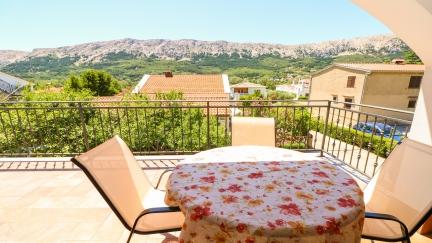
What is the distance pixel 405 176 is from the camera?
1.45 meters

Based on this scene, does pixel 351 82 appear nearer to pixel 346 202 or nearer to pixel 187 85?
pixel 187 85

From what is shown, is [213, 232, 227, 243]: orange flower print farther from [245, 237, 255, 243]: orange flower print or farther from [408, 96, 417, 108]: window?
[408, 96, 417, 108]: window

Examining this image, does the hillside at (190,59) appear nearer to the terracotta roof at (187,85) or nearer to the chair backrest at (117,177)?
the terracotta roof at (187,85)

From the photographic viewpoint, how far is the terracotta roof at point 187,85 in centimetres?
2022

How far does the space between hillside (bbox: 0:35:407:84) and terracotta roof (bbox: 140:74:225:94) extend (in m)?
21.4

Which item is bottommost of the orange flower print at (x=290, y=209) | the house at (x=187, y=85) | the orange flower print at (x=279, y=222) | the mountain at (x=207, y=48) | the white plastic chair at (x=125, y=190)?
the house at (x=187, y=85)

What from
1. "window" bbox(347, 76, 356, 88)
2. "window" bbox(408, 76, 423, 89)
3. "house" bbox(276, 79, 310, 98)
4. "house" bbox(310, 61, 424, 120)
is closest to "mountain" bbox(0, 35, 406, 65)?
"house" bbox(276, 79, 310, 98)

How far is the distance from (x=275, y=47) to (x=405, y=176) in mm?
98383

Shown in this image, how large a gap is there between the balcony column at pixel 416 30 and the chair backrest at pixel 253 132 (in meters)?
1.31

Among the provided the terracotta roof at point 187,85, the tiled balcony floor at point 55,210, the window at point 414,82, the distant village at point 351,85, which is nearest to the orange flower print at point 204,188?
the tiled balcony floor at point 55,210

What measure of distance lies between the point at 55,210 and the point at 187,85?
19754 millimetres

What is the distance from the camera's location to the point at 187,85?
21.5 m

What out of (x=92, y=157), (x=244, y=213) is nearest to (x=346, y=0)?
(x=244, y=213)

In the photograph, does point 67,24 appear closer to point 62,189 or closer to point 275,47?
point 62,189
